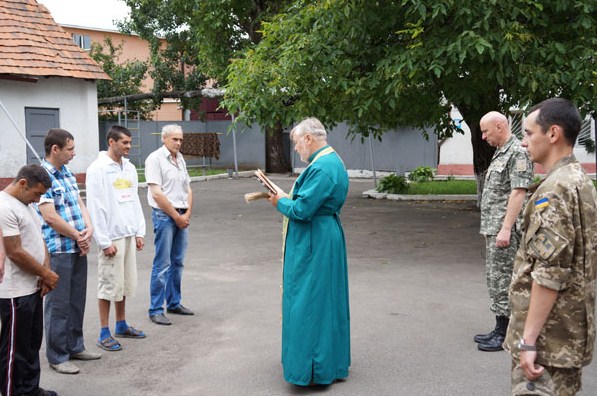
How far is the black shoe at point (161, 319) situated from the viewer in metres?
6.41

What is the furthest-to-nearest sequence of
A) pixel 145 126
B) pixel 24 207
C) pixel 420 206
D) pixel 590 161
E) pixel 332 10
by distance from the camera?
pixel 145 126, pixel 590 161, pixel 420 206, pixel 332 10, pixel 24 207

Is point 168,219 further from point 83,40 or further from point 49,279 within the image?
point 83,40

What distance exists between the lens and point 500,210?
5.49m

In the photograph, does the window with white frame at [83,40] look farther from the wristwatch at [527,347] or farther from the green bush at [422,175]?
the wristwatch at [527,347]

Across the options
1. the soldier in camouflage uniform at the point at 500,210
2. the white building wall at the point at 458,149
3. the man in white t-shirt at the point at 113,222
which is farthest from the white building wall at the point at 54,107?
the white building wall at the point at 458,149

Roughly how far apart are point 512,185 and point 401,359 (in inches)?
66.6

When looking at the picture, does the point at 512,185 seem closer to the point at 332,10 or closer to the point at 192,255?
the point at 332,10

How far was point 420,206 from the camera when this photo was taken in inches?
635

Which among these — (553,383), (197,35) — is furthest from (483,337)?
(197,35)

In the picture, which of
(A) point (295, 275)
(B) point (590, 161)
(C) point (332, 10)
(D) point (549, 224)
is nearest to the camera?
(D) point (549, 224)

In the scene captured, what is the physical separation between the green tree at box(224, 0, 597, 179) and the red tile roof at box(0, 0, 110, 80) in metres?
7.66

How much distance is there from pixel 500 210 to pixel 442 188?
45.8 feet

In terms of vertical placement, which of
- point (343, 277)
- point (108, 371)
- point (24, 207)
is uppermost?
point (24, 207)

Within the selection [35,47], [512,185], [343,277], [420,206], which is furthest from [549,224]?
[35,47]
